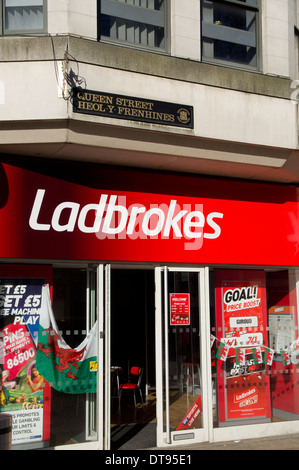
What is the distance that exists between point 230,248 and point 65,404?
12.1ft

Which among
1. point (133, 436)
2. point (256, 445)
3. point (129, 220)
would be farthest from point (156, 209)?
point (256, 445)

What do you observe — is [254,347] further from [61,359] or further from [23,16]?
[23,16]

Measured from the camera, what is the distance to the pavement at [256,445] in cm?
901

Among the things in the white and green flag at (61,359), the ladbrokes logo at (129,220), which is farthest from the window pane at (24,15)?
the white and green flag at (61,359)

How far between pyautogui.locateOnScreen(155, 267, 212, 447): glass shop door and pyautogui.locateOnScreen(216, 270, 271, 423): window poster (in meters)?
0.37

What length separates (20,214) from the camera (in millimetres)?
8203

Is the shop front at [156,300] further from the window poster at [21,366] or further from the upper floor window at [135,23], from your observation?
the upper floor window at [135,23]

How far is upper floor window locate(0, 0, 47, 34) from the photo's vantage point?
8242 mm

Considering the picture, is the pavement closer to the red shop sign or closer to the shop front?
the shop front

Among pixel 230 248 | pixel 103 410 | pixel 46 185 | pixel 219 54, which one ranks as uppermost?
pixel 219 54

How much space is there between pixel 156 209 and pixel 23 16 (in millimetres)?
3466

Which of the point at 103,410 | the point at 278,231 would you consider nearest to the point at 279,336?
the point at 278,231

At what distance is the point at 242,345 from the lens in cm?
1002
